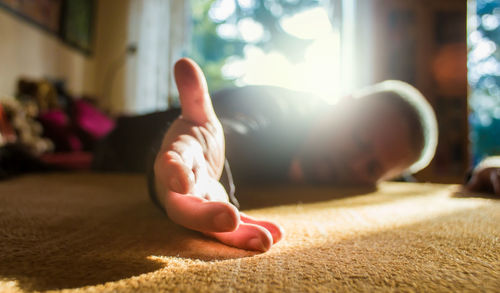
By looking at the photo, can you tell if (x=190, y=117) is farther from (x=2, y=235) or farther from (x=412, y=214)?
(x=412, y=214)

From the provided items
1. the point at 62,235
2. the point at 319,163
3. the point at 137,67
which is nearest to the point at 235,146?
the point at 319,163

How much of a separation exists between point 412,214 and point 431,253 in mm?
260

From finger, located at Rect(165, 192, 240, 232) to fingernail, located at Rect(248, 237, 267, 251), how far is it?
44 mm

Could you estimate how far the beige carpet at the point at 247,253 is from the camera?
0.75 ft

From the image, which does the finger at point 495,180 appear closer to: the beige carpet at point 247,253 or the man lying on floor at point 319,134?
the man lying on floor at point 319,134

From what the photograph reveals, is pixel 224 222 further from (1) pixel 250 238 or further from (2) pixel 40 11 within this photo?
(2) pixel 40 11

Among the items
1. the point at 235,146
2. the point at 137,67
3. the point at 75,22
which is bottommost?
the point at 235,146

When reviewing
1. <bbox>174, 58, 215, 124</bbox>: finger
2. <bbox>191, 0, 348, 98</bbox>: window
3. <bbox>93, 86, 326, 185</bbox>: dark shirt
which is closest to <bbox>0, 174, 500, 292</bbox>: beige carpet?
<bbox>174, 58, 215, 124</bbox>: finger

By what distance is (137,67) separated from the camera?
3.65 m

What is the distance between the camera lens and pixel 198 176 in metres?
0.36

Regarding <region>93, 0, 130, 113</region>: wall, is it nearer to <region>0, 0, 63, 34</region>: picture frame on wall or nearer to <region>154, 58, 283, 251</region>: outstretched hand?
<region>0, 0, 63, 34</region>: picture frame on wall

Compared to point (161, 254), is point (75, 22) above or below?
above

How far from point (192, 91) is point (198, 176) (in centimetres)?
12

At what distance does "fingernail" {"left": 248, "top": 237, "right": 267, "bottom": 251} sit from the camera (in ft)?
1.01
